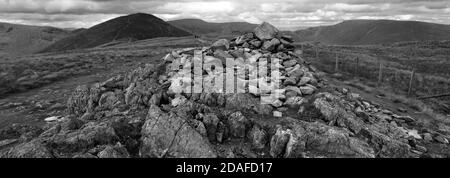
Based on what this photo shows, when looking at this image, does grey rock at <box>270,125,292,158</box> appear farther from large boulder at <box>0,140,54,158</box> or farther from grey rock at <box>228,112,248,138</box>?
large boulder at <box>0,140,54,158</box>

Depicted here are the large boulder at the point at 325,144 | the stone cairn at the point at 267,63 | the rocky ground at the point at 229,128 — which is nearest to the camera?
the large boulder at the point at 325,144

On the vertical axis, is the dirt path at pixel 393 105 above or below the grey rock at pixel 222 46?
below

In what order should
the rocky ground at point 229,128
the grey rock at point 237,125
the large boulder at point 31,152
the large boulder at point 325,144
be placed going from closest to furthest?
1. the large boulder at point 31,152
2. the large boulder at point 325,144
3. the rocky ground at point 229,128
4. the grey rock at point 237,125

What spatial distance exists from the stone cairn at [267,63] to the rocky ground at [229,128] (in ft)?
0.30

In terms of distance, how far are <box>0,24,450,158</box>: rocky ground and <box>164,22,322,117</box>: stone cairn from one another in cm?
9

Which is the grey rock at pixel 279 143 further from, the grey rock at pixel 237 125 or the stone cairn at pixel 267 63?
the stone cairn at pixel 267 63

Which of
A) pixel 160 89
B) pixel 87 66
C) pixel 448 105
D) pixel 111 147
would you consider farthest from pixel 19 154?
pixel 87 66

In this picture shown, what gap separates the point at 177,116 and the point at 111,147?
273 centimetres

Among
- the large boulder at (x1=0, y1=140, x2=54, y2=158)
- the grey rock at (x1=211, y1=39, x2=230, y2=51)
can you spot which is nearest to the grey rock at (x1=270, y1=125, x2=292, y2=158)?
the large boulder at (x1=0, y1=140, x2=54, y2=158)

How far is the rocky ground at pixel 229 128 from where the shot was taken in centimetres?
1108

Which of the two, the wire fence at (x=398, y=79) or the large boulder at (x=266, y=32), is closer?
the large boulder at (x=266, y=32)

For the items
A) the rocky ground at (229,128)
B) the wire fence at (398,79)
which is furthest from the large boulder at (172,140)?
the wire fence at (398,79)

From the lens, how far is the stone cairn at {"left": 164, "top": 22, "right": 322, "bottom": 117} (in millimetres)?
14984

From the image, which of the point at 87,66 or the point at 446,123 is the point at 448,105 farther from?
the point at 87,66
